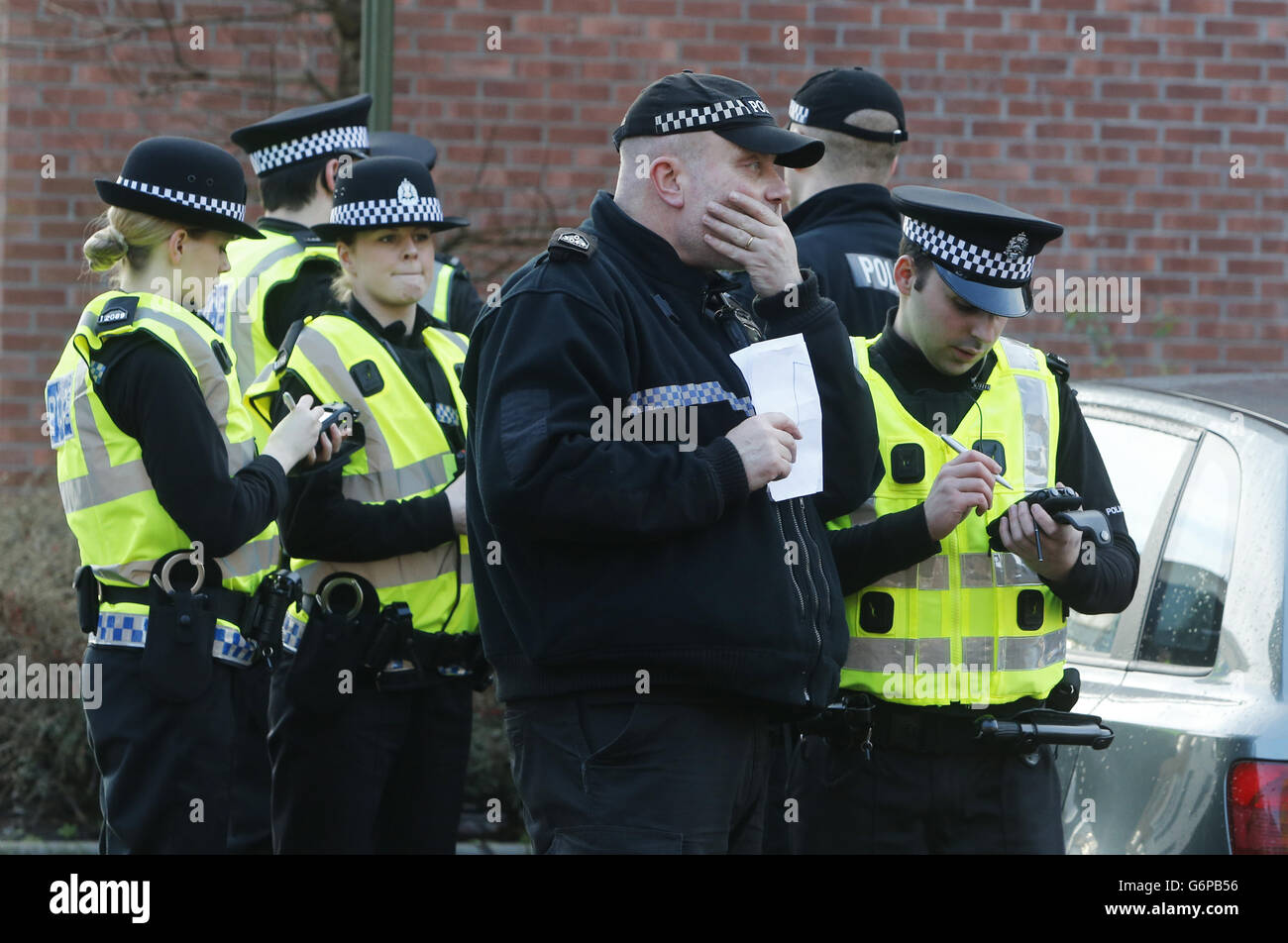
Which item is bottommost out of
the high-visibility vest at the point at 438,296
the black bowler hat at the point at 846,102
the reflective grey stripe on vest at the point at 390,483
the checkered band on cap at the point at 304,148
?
the reflective grey stripe on vest at the point at 390,483

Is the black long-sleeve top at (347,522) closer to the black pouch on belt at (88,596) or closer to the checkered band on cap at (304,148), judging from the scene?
the black pouch on belt at (88,596)

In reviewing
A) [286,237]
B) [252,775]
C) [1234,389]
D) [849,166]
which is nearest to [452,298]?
[286,237]


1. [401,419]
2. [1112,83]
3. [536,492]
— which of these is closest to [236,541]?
[401,419]

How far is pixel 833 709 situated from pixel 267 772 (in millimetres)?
1886

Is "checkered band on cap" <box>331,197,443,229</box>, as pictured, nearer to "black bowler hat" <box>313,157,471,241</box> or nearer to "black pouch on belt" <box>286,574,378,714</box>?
"black bowler hat" <box>313,157,471,241</box>

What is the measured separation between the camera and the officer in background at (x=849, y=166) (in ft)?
13.9

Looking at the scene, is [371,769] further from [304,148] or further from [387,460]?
[304,148]

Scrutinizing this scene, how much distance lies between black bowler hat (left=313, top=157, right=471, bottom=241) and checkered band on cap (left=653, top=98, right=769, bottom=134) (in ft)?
4.65

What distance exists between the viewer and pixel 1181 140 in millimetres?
7535

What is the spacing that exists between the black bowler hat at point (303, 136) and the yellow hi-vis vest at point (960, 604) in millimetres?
2257

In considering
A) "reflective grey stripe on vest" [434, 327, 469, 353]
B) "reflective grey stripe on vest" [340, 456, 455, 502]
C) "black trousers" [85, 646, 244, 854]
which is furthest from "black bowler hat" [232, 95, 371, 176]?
"black trousers" [85, 646, 244, 854]

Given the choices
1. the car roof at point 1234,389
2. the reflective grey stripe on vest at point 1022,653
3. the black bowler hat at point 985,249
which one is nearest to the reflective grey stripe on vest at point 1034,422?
the black bowler hat at point 985,249

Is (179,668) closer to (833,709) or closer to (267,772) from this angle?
(267,772)

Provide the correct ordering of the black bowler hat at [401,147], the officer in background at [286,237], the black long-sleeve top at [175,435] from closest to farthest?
1. the black long-sleeve top at [175,435]
2. the officer in background at [286,237]
3. the black bowler hat at [401,147]
